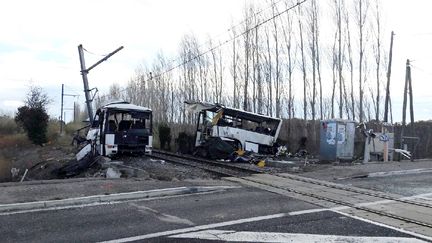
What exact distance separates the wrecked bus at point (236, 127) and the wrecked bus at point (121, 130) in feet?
14.2

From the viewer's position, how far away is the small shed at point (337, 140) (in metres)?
24.2

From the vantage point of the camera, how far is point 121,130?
24.1 metres

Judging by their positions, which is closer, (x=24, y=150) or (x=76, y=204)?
(x=76, y=204)

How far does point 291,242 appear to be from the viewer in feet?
23.8

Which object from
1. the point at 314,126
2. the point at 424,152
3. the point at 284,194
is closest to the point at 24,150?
the point at 314,126

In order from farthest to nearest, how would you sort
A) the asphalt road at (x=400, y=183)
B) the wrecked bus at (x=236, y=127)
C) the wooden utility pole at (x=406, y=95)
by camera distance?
1. the wrecked bus at (x=236, y=127)
2. the wooden utility pole at (x=406, y=95)
3. the asphalt road at (x=400, y=183)

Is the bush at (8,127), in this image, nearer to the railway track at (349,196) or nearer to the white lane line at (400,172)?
the railway track at (349,196)

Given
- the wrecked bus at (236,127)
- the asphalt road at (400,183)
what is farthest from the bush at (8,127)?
the asphalt road at (400,183)

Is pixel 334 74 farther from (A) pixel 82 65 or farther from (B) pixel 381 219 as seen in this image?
(B) pixel 381 219

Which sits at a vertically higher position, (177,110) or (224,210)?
(177,110)

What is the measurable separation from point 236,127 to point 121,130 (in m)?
7.11

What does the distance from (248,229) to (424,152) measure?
25.7 m

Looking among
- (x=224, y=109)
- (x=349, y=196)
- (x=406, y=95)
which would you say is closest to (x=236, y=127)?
(x=224, y=109)

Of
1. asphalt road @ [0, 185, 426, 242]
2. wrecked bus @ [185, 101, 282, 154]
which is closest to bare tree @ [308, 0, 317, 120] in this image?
wrecked bus @ [185, 101, 282, 154]
